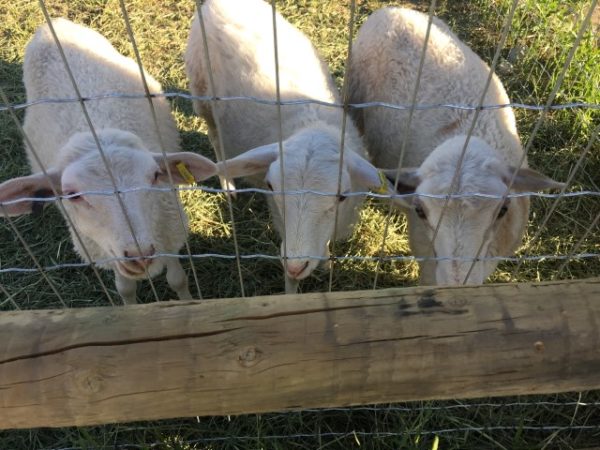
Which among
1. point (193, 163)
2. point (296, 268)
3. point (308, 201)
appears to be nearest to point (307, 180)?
point (308, 201)

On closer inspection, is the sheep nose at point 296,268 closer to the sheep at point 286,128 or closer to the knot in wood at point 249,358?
the sheep at point 286,128

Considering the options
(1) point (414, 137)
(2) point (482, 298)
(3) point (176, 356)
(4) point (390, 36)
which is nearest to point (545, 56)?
(4) point (390, 36)

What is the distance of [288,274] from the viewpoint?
245 cm

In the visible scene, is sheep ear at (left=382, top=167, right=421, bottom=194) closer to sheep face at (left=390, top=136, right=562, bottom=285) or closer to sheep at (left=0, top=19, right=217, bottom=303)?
sheep face at (left=390, top=136, right=562, bottom=285)

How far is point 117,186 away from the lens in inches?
93.1

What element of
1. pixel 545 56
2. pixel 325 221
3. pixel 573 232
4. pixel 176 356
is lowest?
pixel 573 232

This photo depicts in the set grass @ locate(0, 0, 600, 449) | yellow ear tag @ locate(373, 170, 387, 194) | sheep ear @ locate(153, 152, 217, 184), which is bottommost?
grass @ locate(0, 0, 600, 449)

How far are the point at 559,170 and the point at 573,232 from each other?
1.85ft

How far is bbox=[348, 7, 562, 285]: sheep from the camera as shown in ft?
7.69

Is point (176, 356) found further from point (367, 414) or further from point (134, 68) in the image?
point (134, 68)

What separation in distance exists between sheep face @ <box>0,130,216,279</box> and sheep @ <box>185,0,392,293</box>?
0.35 m

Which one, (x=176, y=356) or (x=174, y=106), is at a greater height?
(x=176, y=356)

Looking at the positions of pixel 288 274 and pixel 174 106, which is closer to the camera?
pixel 288 274

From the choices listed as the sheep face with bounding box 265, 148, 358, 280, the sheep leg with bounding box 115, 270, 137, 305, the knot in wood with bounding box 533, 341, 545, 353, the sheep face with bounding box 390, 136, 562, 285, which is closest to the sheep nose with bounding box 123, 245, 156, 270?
the sheep face with bounding box 265, 148, 358, 280
